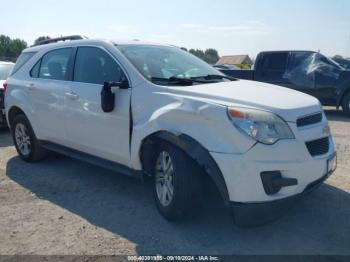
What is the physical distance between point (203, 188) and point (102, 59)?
1.97m

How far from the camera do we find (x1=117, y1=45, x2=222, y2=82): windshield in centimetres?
Answer: 395

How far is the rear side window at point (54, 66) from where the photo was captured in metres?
4.83

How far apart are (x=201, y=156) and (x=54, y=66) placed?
296cm

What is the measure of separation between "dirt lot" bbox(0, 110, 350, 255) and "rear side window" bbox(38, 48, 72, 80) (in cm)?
143

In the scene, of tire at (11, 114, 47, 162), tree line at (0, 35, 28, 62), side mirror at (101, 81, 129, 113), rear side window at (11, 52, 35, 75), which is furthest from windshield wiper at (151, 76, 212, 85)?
tree line at (0, 35, 28, 62)

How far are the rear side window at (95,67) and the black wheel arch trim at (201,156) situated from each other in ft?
3.45

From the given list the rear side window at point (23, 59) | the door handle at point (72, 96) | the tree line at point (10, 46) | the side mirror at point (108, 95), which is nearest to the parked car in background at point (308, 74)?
the rear side window at point (23, 59)

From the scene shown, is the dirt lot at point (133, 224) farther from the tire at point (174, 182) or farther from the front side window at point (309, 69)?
the front side window at point (309, 69)

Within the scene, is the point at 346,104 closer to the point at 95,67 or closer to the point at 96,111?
the point at 95,67

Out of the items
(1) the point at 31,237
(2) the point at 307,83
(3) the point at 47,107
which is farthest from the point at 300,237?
(2) the point at 307,83

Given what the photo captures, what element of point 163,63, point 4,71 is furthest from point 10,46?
point 163,63

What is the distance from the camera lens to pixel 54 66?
16.6ft

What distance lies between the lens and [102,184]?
15.5 feet

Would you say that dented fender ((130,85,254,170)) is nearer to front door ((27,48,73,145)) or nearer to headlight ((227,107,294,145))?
headlight ((227,107,294,145))
